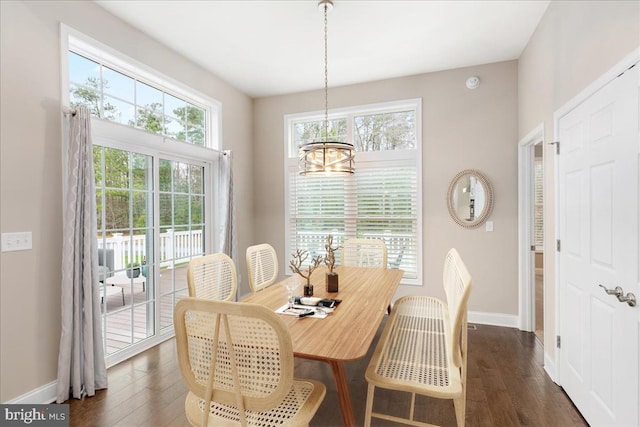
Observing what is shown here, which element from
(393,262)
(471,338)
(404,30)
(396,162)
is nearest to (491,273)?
(471,338)

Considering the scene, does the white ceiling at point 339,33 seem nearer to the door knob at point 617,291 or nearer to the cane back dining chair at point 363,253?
the cane back dining chair at point 363,253

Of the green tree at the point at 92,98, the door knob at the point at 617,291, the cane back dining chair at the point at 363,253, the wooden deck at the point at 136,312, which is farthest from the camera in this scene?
the cane back dining chair at the point at 363,253

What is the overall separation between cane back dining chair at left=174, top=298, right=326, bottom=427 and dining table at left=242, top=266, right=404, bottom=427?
0.67 ft

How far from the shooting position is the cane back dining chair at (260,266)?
2748 millimetres

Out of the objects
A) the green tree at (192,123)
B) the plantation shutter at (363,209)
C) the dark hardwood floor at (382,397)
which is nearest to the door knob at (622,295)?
the dark hardwood floor at (382,397)

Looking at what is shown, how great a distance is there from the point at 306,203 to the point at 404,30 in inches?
95.1

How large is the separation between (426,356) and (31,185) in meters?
2.77

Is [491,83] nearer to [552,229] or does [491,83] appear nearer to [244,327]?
[552,229]

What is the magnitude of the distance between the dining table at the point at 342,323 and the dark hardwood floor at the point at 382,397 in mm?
593

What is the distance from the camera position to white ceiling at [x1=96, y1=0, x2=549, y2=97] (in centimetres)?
266

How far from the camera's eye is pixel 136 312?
3078 millimetres

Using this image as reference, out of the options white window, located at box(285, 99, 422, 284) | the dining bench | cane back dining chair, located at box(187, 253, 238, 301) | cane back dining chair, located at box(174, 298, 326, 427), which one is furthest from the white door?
cane back dining chair, located at box(187, 253, 238, 301)

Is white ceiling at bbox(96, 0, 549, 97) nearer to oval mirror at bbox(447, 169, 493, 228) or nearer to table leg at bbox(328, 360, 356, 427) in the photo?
oval mirror at bbox(447, 169, 493, 228)

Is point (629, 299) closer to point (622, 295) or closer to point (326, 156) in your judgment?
point (622, 295)
